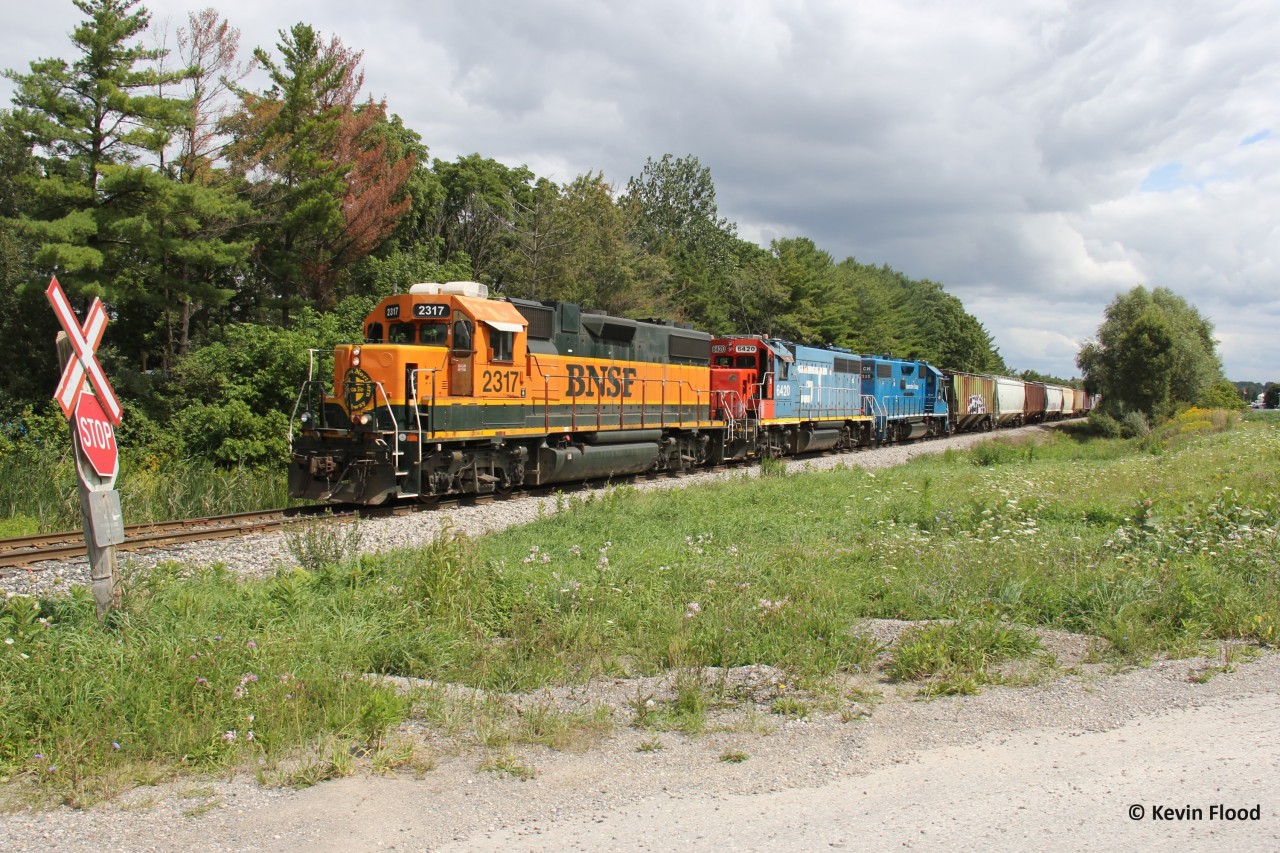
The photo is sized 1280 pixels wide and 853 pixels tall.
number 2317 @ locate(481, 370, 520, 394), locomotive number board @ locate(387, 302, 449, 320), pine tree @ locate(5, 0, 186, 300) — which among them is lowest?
number 2317 @ locate(481, 370, 520, 394)

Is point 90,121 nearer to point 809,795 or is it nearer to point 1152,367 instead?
point 809,795

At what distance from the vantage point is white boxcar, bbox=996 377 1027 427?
49.1 meters

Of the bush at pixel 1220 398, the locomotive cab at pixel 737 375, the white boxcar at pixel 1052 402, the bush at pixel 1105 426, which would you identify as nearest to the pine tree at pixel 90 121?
the locomotive cab at pixel 737 375

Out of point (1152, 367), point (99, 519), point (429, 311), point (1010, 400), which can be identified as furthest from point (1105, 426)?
point (99, 519)

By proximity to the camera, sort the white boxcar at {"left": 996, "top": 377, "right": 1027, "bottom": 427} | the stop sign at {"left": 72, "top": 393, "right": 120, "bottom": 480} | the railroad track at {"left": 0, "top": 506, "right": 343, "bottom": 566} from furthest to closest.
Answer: the white boxcar at {"left": 996, "top": 377, "right": 1027, "bottom": 427} < the railroad track at {"left": 0, "top": 506, "right": 343, "bottom": 566} < the stop sign at {"left": 72, "top": 393, "right": 120, "bottom": 480}

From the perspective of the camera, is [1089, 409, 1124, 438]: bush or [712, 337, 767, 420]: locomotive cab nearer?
[712, 337, 767, 420]: locomotive cab

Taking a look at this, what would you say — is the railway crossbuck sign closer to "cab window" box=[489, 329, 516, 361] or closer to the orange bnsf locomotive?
the orange bnsf locomotive

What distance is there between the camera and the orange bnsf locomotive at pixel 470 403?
13.5 m

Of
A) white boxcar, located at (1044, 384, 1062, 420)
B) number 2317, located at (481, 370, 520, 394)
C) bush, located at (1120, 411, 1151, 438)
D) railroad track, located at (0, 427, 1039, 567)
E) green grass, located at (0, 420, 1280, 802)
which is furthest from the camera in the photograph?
white boxcar, located at (1044, 384, 1062, 420)

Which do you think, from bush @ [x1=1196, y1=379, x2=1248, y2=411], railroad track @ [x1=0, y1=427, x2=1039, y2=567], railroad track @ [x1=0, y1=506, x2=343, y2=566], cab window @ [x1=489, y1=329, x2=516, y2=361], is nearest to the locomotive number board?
cab window @ [x1=489, y1=329, x2=516, y2=361]

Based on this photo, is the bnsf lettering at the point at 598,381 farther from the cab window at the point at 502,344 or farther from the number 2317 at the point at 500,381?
the cab window at the point at 502,344

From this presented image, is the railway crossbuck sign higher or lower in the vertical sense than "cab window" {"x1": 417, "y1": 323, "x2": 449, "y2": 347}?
lower

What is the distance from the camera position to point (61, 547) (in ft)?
33.9

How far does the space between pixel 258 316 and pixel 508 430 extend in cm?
1634
